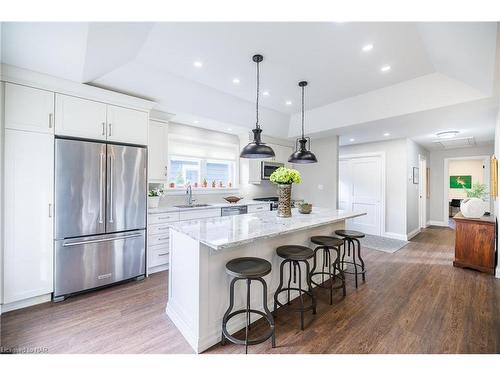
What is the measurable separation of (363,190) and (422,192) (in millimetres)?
2235

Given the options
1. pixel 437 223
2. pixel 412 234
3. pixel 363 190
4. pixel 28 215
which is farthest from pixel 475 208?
pixel 28 215

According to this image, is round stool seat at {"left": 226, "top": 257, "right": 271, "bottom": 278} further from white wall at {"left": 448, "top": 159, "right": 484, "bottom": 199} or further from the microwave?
white wall at {"left": 448, "top": 159, "right": 484, "bottom": 199}

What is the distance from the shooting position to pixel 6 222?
222cm

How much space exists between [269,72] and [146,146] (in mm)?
2008

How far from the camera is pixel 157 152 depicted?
353 cm

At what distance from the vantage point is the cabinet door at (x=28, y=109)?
222 centimetres

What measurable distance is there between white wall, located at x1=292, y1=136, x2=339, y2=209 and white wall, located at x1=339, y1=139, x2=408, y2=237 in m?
1.55

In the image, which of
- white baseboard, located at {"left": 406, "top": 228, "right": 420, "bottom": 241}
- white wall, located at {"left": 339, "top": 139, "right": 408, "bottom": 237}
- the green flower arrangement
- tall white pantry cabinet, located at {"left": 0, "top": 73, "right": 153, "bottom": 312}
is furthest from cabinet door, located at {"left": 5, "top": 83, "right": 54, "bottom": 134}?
white baseboard, located at {"left": 406, "top": 228, "right": 420, "bottom": 241}

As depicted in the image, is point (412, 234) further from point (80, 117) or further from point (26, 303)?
point (26, 303)

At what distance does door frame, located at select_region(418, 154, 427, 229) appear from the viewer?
252 inches

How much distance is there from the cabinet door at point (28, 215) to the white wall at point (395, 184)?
21.5 ft
